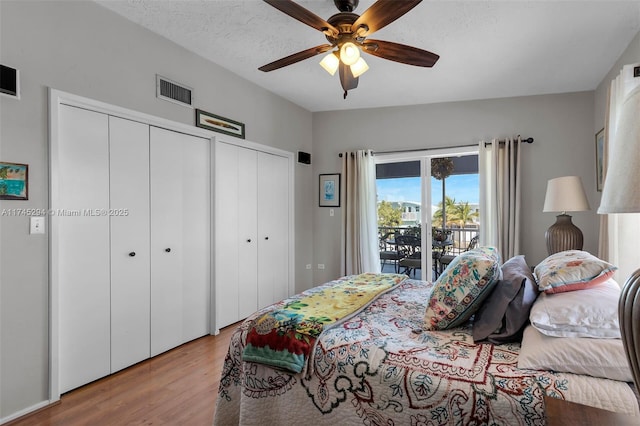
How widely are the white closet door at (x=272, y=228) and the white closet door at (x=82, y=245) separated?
1825mm

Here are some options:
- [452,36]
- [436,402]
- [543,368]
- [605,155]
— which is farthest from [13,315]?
[605,155]

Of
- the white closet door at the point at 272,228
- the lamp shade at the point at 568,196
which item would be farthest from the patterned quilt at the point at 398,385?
the white closet door at the point at 272,228

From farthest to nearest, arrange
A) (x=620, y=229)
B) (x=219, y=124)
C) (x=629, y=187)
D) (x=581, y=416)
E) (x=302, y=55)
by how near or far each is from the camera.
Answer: (x=219, y=124), (x=620, y=229), (x=302, y=55), (x=581, y=416), (x=629, y=187)

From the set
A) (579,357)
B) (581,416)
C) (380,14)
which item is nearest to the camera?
(581,416)

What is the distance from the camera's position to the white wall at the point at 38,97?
2.01m

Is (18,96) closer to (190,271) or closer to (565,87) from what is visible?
(190,271)

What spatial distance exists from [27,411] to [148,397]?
2.20 feet

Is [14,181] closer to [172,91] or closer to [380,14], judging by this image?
[172,91]

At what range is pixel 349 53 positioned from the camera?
216 cm

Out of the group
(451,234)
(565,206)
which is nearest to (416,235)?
(451,234)

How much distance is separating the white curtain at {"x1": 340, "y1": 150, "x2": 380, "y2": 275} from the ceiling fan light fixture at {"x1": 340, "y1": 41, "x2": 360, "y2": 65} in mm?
2504

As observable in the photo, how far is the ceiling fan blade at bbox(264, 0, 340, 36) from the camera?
1.84 metres

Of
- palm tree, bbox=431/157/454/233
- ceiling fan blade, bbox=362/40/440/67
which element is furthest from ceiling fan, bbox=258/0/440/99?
palm tree, bbox=431/157/454/233

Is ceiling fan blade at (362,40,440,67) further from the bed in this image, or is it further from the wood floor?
the wood floor
